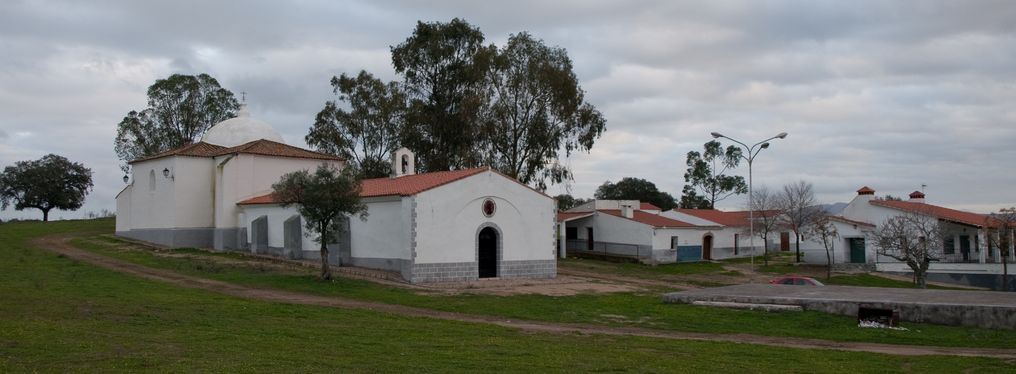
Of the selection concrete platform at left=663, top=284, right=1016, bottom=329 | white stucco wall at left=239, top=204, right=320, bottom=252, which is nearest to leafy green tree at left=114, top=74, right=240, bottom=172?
white stucco wall at left=239, top=204, right=320, bottom=252

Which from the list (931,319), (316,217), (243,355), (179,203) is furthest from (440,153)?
(243,355)

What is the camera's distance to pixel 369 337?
45.2 feet

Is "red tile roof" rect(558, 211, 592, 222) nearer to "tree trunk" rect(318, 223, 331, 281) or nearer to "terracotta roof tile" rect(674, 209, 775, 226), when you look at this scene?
"terracotta roof tile" rect(674, 209, 775, 226)

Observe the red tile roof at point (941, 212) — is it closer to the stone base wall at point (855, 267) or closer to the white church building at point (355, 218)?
the stone base wall at point (855, 267)

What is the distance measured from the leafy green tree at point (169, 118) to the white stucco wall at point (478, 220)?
3050 centimetres

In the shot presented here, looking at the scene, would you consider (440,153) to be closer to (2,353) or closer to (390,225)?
(390,225)

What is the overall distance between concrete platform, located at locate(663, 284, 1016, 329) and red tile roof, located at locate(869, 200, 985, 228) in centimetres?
2052

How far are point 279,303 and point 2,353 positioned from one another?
30.0 feet

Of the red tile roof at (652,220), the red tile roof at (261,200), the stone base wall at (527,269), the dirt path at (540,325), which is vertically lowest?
the dirt path at (540,325)

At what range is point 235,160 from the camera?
120ft

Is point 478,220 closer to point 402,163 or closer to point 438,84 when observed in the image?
point 402,163

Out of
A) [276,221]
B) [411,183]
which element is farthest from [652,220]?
[276,221]

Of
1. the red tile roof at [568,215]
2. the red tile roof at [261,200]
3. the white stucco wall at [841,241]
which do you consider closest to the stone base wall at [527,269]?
the red tile roof at [261,200]

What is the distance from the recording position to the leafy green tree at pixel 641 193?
78188mm
